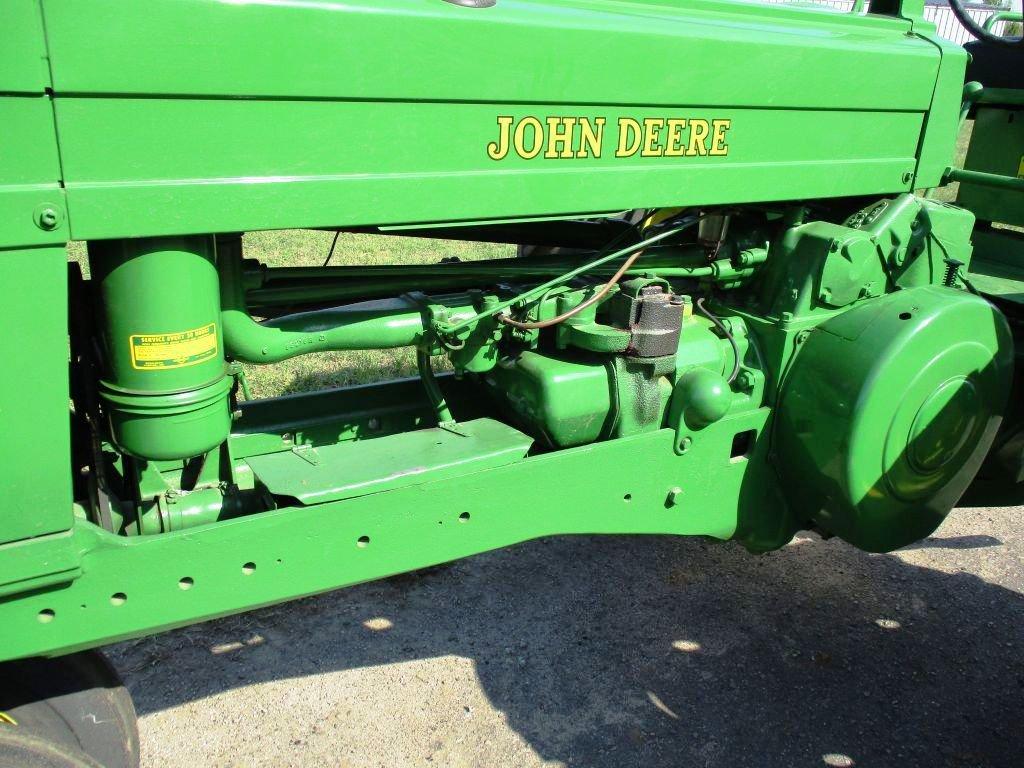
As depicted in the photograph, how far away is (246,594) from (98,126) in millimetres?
940

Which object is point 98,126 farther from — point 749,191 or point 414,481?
point 749,191

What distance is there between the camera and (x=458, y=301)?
94.2 inches

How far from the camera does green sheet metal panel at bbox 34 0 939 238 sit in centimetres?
162

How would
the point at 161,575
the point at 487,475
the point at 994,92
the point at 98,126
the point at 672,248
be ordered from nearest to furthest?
the point at 98,126 → the point at 161,575 → the point at 487,475 → the point at 672,248 → the point at 994,92

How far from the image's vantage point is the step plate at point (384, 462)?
6.64 ft

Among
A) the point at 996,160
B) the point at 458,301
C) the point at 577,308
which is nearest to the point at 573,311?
the point at 577,308

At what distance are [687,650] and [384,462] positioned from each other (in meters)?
1.36

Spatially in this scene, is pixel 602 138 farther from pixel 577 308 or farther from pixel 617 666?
pixel 617 666

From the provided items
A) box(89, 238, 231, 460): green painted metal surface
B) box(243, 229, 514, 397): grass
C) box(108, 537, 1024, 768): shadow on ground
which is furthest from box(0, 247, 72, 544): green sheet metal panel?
box(243, 229, 514, 397): grass

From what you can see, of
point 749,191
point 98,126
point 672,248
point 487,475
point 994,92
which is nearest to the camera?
point 98,126

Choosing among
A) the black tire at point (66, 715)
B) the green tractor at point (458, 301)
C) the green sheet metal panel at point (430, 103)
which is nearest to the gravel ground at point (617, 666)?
→ the black tire at point (66, 715)

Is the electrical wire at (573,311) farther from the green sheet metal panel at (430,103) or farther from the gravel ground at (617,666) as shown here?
the gravel ground at (617,666)

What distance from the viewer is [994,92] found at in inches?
140

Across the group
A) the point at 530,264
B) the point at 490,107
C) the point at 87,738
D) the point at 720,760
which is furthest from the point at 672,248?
the point at 87,738
